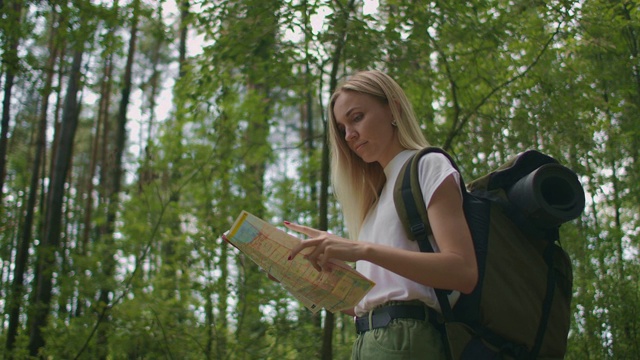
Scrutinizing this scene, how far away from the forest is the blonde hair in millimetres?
2392

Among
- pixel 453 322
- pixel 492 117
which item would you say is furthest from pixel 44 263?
pixel 453 322

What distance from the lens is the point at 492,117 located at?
16.2 ft

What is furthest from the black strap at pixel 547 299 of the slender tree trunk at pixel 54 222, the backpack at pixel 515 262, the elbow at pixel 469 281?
the slender tree trunk at pixel 54 222

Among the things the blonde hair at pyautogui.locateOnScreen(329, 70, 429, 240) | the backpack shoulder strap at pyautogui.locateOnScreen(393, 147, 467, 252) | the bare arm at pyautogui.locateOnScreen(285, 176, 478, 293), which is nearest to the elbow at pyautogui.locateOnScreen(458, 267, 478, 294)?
the bare arm at pyautogui.locateOnScreen(285, 176, 478, 293)

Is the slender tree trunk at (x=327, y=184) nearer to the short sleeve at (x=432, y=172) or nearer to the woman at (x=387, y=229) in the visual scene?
the woman at (x=387, y=229)

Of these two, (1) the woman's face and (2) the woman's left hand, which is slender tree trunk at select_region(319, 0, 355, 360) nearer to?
(1) the woman's face

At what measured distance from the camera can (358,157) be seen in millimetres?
1991

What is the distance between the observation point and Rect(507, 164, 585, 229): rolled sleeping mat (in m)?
1.45

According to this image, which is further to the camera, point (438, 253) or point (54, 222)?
point (54, 222)

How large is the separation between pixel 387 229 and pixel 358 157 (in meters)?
0.39

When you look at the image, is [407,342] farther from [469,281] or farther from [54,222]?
[54,222]

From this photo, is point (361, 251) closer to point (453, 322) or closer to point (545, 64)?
point (453, 322)

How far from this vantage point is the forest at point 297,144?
459cm

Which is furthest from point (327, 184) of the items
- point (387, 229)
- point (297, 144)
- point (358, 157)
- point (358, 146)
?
point (387, 229)
